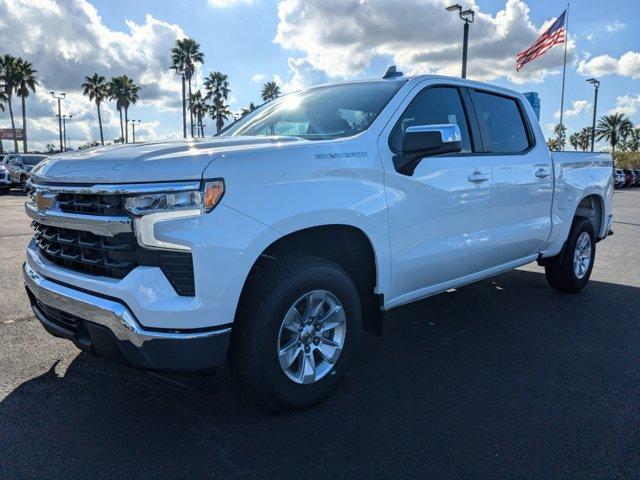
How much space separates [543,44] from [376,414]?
19.0 meters

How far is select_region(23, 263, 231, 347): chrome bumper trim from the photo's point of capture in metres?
2.54

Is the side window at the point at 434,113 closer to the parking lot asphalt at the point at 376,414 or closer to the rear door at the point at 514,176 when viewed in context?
the rear door at the point at 514,176

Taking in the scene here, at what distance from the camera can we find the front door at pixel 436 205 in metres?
3.48

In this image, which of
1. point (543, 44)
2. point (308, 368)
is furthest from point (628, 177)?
point (308, 368)

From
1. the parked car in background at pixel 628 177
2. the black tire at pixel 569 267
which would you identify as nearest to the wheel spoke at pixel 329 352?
the black tire at pixel 569 267

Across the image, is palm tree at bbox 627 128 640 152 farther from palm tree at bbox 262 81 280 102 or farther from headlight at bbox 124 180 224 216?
headlight at bbox 124 180 224 216

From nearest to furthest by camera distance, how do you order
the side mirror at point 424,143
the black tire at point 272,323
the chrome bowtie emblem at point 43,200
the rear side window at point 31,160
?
the black tire at point 272,323 < the chrome bowtie emblem at point 43,200 < the side mirror at point 424,143 < the rear side window at point 31,160

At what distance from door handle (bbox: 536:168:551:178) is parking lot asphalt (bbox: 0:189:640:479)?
137 cm

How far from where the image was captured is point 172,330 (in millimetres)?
2555

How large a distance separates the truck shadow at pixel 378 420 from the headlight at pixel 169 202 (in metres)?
1.21

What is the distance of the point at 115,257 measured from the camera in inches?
104

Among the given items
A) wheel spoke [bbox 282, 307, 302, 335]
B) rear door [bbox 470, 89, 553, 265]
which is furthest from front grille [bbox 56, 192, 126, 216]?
rear door [bbox 470, 89, 553, 265]

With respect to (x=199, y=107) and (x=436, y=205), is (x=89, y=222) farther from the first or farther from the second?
(x=199, y=107)

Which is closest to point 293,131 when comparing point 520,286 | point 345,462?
point 345,462
